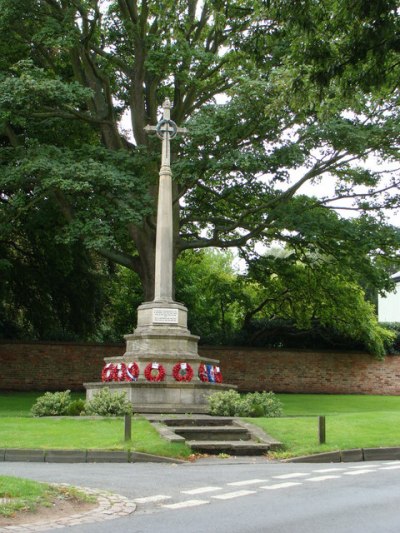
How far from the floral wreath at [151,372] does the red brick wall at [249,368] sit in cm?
1090

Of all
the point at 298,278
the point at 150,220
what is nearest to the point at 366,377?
the point at 298,278

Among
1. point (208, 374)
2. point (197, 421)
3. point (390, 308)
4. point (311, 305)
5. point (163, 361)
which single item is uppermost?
point (390, 308)

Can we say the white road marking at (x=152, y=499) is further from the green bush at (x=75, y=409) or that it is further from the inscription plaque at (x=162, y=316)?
the inscription plaque at (x=162, y=316)

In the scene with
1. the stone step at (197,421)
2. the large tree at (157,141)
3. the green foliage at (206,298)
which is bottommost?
the stone step at (197,421)

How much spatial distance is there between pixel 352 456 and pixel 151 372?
6529 millimetres

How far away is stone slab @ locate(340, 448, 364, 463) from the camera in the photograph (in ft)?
44.4

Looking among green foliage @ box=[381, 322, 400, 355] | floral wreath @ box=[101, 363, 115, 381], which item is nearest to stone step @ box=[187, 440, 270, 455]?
floral wreath @ box=[101, 363, 115, 381]

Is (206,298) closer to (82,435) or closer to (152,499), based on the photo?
(82,435)

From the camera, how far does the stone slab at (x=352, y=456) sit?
13.5 m

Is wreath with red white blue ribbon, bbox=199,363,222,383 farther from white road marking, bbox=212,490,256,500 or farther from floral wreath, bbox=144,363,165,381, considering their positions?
white road marking, bbox=212,490,256,500

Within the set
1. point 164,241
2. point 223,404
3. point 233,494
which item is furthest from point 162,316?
point 233,494

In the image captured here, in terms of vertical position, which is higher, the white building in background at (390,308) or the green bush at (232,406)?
the white building in background at (390,308)

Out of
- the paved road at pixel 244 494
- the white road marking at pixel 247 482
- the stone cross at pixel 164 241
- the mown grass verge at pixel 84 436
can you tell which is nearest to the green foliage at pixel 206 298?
the stone cross at pixel 164 241

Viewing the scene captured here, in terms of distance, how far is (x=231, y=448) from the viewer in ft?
46.4
